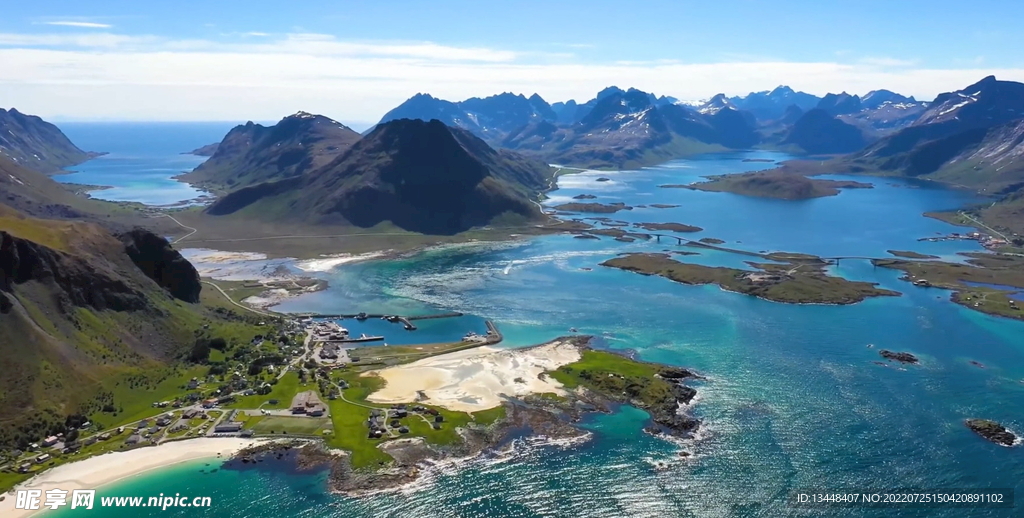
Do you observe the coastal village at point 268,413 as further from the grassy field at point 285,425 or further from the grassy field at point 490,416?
the grassy field at point 490,416

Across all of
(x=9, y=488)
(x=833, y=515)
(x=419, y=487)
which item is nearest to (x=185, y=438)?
(x=9, y=488)

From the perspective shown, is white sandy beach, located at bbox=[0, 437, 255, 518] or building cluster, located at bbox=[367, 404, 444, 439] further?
building cluster, located at bbox=[367, 404, 444, 439]

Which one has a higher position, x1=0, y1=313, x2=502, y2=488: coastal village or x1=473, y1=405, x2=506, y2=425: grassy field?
x1=0, y1=313, x2=502, y2=488: coastal village

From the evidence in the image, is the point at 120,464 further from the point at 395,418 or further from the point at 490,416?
the point at 490,416

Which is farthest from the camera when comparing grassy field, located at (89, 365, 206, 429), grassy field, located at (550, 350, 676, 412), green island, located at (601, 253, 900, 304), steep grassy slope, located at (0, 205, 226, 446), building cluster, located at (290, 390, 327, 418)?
green island, located at (601, 253, 900, 304)

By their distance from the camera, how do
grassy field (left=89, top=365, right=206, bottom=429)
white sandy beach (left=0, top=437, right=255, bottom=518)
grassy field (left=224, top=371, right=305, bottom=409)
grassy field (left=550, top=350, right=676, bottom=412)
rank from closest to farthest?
1. white sandy beach (left=0, top=437, right=255, bottom=518)
2. grassy field (left=89, top=365, right=206, bottom=429)
3. grassy field (left=224, top=371, right=305, bottom=409)
4. grassy field (left=550, top=350, right=676, bottom=412)

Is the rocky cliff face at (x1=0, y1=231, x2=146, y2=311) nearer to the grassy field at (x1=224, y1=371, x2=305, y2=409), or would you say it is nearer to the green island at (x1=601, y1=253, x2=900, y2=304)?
the grassy field at (x1=224, y1=371, x2=305, y2=409)

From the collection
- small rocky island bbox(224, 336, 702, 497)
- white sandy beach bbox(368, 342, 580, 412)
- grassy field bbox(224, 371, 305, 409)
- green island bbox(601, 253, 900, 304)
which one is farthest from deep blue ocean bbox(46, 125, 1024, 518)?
grassy field bbox(224, 371, 305, 409)
